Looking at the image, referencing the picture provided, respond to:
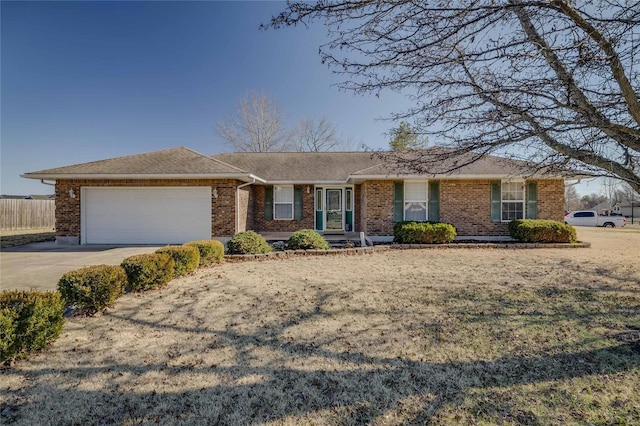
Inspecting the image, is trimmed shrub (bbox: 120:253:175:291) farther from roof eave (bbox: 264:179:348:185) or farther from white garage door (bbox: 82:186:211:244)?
roof eave (bbox: 264:179:348:185)

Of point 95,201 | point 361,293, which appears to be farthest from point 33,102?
point 361,293

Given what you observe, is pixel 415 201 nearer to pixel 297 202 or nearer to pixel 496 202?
pixel 496 202

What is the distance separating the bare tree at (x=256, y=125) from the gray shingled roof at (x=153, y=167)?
15.0m

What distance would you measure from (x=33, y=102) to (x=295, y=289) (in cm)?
1719

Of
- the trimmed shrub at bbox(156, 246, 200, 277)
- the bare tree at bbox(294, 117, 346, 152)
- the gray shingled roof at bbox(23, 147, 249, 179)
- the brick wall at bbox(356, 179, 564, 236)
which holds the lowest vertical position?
the trimmed shrub at bbox(156, 246, 200, 277)

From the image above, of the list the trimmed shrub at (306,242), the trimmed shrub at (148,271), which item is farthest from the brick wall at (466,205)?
the trimmed shrub at (148,271)

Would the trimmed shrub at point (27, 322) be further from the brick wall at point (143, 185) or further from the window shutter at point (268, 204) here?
the window shutter at point (268, 204)

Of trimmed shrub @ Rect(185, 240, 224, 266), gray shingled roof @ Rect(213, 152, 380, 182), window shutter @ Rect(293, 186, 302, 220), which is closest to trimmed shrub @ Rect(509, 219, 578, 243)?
gray shingled roof @ Rect(213, 152, 380, 182)

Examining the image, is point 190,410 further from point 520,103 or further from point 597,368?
point 520,103

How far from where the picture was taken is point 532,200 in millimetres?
11922

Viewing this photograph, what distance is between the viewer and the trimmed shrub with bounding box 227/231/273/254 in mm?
8695

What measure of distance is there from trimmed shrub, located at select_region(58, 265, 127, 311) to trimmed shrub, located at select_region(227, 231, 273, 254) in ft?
13.5

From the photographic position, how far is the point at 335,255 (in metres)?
9.06

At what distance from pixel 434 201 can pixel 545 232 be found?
4.21 meters
